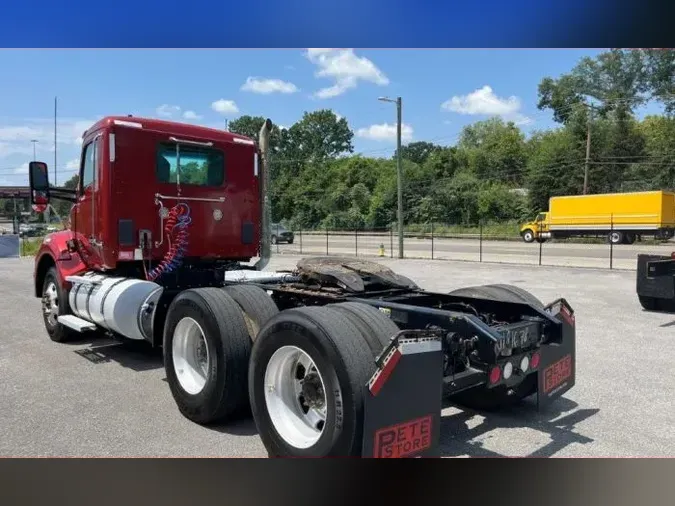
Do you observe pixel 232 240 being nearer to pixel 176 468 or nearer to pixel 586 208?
pixel 176 468

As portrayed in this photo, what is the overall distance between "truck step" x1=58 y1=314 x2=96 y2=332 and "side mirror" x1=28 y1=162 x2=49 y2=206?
4.66ft

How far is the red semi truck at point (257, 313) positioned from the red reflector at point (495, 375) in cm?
1

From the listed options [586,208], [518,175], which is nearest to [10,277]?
[586,208]

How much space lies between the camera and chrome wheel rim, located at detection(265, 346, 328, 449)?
3.83m

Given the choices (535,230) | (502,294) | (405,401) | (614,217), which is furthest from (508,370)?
(535,230)

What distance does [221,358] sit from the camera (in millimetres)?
4488

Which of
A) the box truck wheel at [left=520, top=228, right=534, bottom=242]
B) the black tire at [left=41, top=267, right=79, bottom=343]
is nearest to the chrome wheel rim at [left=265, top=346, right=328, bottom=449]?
the black tire at [left=41, top=267, right=79, bottom=343]

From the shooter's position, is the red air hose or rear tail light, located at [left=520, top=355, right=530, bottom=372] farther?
the red air hose

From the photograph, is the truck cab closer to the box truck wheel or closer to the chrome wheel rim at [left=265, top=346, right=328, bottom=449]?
the box truck wheel

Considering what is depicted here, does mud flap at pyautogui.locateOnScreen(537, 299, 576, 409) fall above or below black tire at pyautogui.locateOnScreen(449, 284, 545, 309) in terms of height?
below

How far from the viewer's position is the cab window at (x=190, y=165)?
6898 mm

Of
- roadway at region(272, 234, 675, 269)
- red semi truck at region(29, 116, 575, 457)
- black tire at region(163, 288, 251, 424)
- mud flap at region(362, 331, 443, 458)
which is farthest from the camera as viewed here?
roadway at region(272, 234, 675, 269)

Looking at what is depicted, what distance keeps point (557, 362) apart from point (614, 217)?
35753mm

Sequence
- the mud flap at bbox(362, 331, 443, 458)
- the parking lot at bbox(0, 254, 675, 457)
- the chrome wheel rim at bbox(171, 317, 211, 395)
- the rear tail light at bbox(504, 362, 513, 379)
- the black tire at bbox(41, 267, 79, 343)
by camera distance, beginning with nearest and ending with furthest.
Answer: the mud flap at bbox(362, 331, 443, 458)
the rear tail light at bbox(504, 362, 513, 379)
the parking lot at bbox(0, 254, 675, 457)
the chrome wheel rim at bbox(171, 317, 211, 395)
the black tire at bbox(41, 267, 79, 343)
